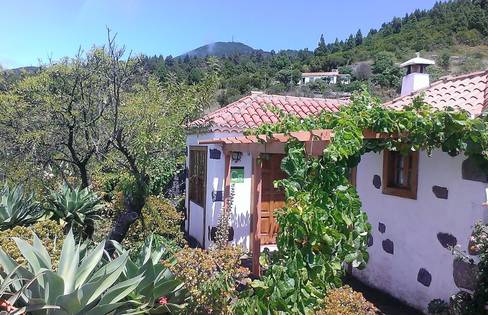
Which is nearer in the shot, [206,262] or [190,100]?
[206,262]

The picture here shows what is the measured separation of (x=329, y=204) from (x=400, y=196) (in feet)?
9.92

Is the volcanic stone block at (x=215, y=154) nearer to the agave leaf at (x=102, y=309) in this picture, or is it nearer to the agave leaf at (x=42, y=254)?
the agave leaf at (x=42, y=254)

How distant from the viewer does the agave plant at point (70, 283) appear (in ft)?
11.8

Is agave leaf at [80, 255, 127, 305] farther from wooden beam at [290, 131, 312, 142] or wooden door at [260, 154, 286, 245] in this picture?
wooden door at [260, 154, 286, 245]

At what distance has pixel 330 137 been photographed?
4000 millimetres

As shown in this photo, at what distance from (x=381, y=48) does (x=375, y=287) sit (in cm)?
4392

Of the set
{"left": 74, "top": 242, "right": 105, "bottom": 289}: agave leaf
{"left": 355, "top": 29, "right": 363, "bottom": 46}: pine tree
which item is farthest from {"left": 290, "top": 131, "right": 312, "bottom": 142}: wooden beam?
{"left": 355, "top": 29, "right": 363, "bottom": 46}: pine tree

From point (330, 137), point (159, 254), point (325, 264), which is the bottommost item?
point (159, 254)

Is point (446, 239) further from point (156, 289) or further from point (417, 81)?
point (417, 81)

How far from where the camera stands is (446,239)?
550 centimetres

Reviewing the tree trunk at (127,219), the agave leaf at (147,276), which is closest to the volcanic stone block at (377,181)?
the tree trunk at (127,219)

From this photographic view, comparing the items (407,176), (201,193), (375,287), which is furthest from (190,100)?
(375,287)

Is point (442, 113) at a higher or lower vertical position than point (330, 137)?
higher

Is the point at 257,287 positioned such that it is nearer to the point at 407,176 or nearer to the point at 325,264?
the point at 325,264
